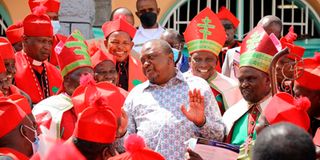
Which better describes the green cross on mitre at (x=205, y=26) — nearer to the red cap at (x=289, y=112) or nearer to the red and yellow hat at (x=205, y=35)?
the red and yellow hat at (x=205, y=35)

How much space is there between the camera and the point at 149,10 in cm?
935

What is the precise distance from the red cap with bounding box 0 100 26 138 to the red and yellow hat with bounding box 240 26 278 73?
81.4 inches

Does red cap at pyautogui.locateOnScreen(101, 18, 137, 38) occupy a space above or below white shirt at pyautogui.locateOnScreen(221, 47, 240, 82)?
above

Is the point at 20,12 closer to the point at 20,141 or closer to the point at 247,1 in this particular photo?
the point at 247,1

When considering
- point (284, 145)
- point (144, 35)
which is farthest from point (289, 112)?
point (144, 35)

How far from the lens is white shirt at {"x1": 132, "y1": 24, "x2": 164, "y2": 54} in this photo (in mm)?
8875

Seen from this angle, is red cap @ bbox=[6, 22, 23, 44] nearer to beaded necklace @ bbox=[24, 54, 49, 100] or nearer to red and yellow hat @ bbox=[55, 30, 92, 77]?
beaded necklace @ bbox=[24, 54, 49, 100]

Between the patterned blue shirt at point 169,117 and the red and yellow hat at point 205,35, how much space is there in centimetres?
103

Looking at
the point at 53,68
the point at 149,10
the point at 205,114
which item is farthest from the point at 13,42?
the point at 205,114

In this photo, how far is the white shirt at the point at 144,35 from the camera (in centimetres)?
A: 888

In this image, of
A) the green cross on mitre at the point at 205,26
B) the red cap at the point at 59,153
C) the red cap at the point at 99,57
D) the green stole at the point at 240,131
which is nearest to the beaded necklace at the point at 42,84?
the red cap at the point at 99,57

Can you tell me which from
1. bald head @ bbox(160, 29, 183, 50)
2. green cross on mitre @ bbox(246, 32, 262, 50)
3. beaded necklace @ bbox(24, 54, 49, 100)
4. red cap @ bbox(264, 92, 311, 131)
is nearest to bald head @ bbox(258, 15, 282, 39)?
bald head @ bbox(160, 29, 183, 50)

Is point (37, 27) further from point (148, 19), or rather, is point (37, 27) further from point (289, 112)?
point (289, 112)

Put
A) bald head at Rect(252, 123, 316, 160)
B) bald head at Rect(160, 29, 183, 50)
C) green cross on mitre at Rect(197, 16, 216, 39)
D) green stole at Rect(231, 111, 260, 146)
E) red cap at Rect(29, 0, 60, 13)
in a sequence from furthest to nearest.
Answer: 1. red cap at Rect(29, 0, 60, 13)
2. bald head at Rect(160, 29, 183, 50)
3. green cross on mitre at Rect(197, 16, 216, 39)
4. green stole at Rect(231, 111, 260, 146)
5. bald head at Rect(252, 123, 316, 160)
